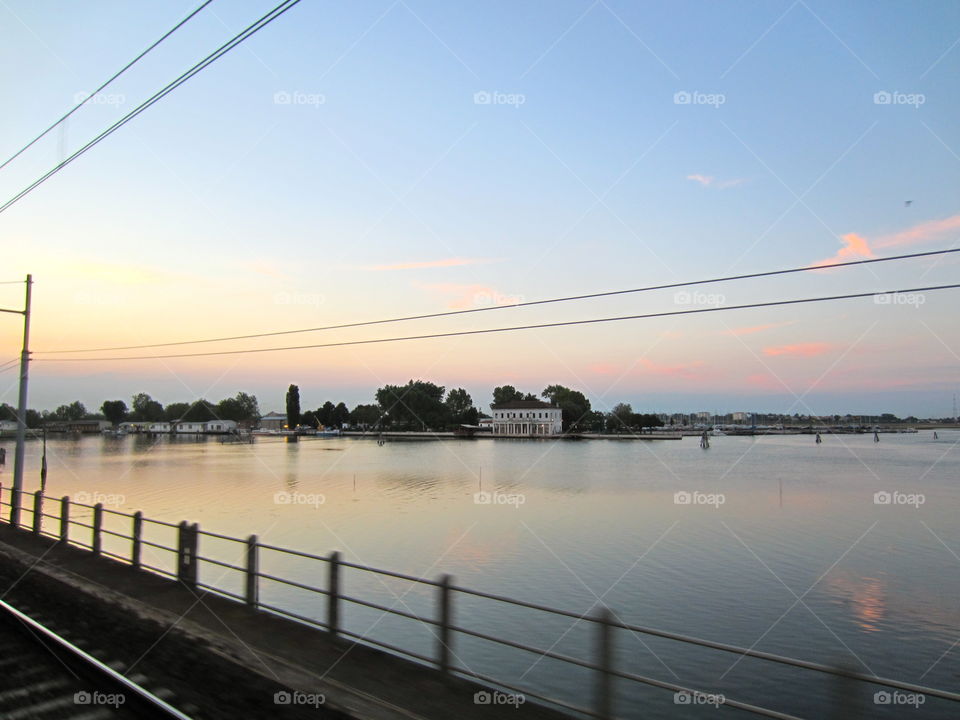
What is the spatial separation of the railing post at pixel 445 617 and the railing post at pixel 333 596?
5.99 feet

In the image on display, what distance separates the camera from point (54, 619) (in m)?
9.78

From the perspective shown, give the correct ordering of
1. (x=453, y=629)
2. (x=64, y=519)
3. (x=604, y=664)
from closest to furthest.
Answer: (x=604, y=664) < (x=453, y=629) < (x=64, y=519)

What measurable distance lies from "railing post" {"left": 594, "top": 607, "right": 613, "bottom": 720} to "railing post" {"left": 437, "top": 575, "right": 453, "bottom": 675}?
1.94 metres

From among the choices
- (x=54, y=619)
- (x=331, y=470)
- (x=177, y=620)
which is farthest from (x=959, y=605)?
(x=331, y=470)

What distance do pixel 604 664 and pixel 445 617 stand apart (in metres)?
2.09

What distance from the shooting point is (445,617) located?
25.0 ft

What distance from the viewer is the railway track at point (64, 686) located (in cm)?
640

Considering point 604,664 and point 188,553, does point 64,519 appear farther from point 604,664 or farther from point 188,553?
point 604,664

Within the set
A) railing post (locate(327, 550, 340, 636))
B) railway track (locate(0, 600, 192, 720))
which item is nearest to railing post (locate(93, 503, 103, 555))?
railway track (locate(0, 600, 192, 720))

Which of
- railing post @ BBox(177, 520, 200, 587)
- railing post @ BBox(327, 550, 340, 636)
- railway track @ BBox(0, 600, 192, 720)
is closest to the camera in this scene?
railway track @ BBox(0, 600, 192, 720)

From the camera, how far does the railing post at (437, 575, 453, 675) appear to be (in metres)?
7.62

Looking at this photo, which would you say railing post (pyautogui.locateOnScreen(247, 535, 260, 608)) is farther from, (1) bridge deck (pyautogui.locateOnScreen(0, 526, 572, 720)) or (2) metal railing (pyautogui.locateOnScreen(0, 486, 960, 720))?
(1) bridge deck (pyautogui.locateOnScreen(0, 526, 572, 720))

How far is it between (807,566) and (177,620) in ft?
75.7

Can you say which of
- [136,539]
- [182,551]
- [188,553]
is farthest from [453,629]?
[136,539]
